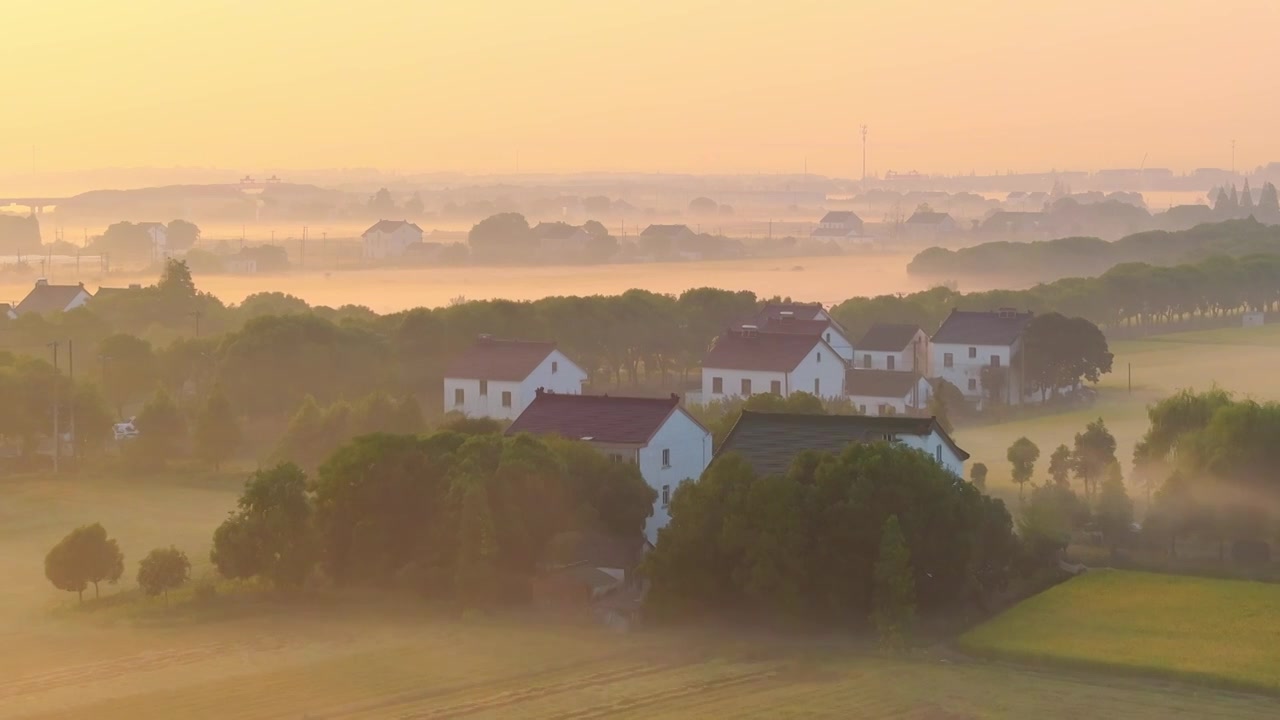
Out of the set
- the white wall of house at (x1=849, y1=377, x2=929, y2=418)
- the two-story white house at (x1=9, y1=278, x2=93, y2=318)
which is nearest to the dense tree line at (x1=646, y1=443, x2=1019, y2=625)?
the white wall of house at (x1=849, y1=377, x2=929, y2=418)

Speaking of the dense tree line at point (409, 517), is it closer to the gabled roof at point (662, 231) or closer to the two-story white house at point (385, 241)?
the two-story white house at point (385, 241)

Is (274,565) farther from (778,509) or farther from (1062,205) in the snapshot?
(1062,205)

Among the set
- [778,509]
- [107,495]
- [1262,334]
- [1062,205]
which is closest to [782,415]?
[778,509]

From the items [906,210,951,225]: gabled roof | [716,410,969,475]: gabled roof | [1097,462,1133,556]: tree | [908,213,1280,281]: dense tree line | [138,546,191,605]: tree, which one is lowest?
[138,546,191,605]: tree

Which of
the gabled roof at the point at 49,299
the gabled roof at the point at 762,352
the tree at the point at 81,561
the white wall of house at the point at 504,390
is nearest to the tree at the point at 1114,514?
the gabled roof at the point at 762,352

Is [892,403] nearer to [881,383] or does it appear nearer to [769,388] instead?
[881,383]

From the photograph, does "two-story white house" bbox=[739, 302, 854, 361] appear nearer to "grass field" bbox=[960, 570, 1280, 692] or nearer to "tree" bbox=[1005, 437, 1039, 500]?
"tree" bbox=[1005, 437, 1039, 500]

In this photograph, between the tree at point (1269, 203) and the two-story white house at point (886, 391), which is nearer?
the two-story white house at point (886, 391)
